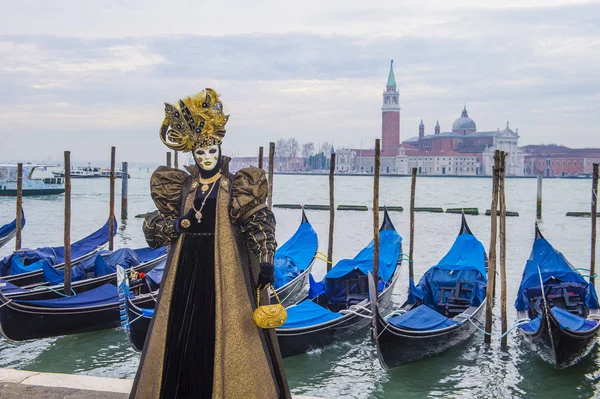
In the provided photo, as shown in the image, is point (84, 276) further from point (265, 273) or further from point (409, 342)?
point (265, 273)

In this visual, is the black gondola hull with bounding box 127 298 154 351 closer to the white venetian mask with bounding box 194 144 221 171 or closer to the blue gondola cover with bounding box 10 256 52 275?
the blue gondola cover with bounding box 10 256 52 275

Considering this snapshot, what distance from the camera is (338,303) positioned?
271 inches

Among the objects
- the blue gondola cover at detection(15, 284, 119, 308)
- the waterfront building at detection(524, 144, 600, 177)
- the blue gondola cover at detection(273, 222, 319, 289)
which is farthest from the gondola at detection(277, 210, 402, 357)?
the waterfront building at detection(524, 144, 600, 177)

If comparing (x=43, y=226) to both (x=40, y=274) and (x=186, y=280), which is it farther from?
(x=186, y=280)

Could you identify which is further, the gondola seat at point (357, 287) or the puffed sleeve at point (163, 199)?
the gondola seat at point (357, 287)

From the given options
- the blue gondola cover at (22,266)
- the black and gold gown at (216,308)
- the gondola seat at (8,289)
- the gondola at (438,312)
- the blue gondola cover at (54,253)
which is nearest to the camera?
the black and gold gown at (216,308)

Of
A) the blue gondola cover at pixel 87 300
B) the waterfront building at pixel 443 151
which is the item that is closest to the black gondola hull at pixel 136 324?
the blue gondola cover at pixel 87 300

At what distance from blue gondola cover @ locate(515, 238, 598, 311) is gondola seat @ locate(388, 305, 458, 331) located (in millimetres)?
916

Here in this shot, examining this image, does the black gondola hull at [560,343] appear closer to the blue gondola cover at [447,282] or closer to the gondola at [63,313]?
the blue gondola cover at [447,282]

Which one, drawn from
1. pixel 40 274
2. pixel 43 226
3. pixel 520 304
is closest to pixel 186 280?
pixel 520 304

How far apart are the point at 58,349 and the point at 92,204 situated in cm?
2669

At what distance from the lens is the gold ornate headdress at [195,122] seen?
219 centimetres

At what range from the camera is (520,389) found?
17.9 feet

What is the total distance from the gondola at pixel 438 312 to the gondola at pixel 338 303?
445mm
